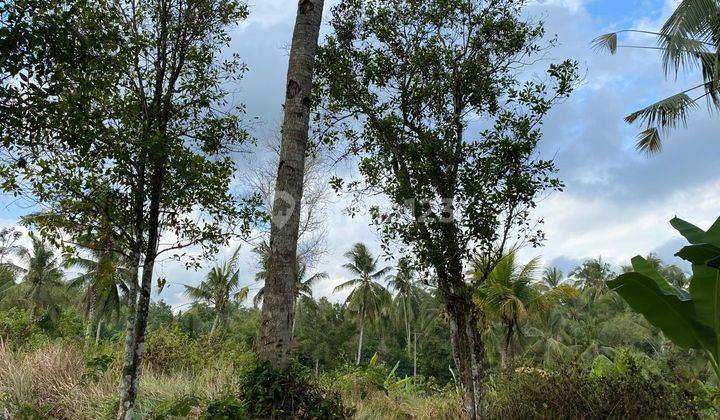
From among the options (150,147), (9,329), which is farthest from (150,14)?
(9,329)

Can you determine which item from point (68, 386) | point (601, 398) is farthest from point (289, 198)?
point (68, 386)

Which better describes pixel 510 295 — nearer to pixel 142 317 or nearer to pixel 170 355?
pixel 170 355

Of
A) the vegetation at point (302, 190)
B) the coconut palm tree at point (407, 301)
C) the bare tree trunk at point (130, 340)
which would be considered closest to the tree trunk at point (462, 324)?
the vegetation at point (302, 190)

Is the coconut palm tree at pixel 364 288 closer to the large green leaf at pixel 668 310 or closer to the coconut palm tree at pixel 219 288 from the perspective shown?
the coconut palm tree at pixel 219 288

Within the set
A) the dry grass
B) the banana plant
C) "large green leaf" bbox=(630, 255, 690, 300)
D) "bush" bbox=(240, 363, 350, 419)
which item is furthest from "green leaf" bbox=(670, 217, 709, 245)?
the dry grass

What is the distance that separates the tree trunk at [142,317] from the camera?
6562 millimetres

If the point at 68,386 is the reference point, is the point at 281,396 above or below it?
above

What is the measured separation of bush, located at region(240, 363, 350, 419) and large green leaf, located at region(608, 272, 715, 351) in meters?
3.84

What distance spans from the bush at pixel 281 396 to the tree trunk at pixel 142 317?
306 centimetres

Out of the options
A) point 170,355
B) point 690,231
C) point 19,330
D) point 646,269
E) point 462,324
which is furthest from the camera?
point 19,330

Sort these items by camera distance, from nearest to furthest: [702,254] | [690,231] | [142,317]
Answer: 1. [702,254]
2. [690,231]
3. [142,317]

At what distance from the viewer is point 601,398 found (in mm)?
6871

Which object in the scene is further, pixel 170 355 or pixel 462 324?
pixel 170 355

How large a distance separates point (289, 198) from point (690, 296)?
198 inches
